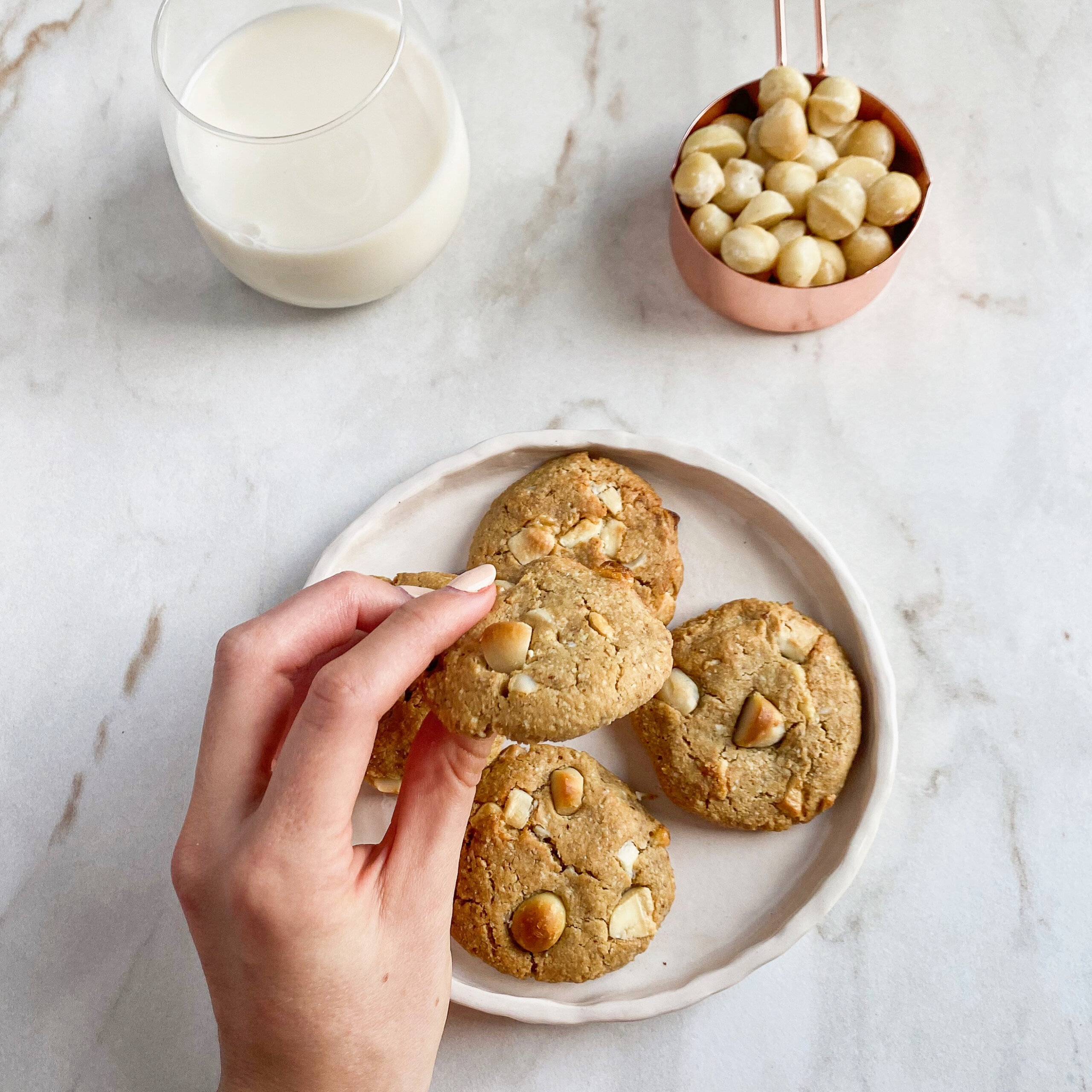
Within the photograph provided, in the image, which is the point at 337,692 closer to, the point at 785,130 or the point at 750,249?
the point at 750,249

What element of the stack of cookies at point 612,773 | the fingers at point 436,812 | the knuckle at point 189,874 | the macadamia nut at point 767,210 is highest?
the macadamia nut at point 767,210

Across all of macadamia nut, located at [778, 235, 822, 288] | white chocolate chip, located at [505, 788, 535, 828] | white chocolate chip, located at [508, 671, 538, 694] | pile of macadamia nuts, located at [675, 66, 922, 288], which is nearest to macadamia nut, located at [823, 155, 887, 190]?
pile of macadamia nuts, located at [675, 66, 922, 288]

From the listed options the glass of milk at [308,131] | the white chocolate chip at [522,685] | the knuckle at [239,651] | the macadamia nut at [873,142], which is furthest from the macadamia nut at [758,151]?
the knuckle at [239,651]

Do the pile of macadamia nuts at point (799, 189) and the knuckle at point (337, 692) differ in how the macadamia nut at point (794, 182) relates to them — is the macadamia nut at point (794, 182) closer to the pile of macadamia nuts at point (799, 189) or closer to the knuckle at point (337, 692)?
the pile of macadamia nuts at point (799, 189)

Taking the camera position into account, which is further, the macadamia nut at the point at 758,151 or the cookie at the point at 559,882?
the macadamia nut at the point at 758,151

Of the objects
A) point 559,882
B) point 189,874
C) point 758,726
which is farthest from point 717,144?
point 189,874

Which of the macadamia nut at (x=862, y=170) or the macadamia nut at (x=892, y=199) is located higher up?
the macadamia nut at (x=862, y=170)

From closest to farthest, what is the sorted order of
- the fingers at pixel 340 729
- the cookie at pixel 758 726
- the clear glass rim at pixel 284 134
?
the fingers at pixel 340 729
the clear glass rim at pixel 284 134
the cookie at pixel 758 726
